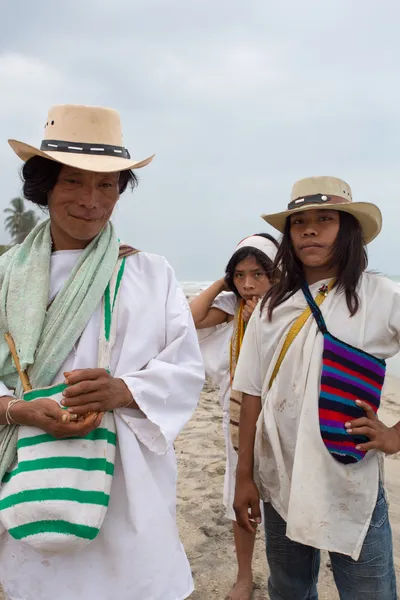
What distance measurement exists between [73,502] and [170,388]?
1.51 feet

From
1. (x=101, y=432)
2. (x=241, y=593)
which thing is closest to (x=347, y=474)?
(x=101, y=432)

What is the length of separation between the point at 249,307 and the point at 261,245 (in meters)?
0.37

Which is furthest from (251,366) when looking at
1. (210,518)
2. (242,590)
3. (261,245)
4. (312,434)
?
(210,518)

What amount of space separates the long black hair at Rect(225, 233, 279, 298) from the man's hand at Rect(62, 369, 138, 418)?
1.45 metres

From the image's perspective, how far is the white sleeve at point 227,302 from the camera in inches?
123

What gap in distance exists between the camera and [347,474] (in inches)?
73.1

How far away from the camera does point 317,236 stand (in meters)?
2.06

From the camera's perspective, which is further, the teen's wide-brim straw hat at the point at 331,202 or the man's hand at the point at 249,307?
the man's hand at the point at 249,307

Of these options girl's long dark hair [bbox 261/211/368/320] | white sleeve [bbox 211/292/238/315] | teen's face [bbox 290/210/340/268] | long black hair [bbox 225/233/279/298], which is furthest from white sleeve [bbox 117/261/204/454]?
white sleeve [bbox 211/292/238/315]

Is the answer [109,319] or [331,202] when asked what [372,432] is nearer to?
[331,202]

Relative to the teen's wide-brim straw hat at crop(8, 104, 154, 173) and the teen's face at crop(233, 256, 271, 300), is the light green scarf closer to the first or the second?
the teen's wide-brim straw hat at crop(8, 104, 154, 173)

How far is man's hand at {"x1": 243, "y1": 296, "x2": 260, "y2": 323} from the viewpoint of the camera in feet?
9.29

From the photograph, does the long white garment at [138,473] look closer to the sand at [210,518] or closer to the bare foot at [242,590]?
the bare foot at [242,590]

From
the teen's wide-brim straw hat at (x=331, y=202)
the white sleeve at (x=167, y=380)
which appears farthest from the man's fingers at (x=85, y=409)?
the teen's wide-brim straw hat at (x=331, y=202)
